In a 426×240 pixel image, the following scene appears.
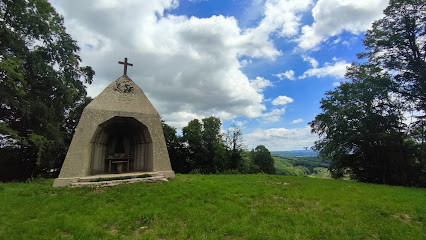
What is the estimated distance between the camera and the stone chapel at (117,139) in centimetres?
1094

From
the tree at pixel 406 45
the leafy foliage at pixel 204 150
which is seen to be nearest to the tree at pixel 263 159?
the leafy foliage at pixel 204 150

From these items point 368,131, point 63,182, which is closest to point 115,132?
point 63,182

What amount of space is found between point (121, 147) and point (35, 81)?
28.0ft

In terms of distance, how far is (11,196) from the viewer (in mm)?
7734

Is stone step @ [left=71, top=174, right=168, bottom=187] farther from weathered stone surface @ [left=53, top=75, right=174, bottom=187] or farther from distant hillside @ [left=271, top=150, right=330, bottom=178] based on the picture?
distant hillside @ [left=271, top=150, right=330, bottom=178]

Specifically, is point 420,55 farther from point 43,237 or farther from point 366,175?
point 43,237

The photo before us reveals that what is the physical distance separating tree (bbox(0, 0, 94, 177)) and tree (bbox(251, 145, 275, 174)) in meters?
32.8

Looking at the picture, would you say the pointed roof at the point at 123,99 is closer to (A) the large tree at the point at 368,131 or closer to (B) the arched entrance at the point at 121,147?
(B) the arched entrance at the point at 121,147

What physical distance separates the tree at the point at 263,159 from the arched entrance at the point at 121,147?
28905 mm

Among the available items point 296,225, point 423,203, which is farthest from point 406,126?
point 296,225

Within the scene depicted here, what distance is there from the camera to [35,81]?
15.2 meters

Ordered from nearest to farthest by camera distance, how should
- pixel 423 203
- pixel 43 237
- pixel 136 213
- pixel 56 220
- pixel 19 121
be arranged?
pixel 43 237 → pixel 56 220 → pixel 136 213 → pixel 423 203 → pixel 19 121

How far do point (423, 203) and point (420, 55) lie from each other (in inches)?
620

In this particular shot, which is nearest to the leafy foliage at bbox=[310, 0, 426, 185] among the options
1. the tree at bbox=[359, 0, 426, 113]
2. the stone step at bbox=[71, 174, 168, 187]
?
the tree at bbox=[359, 0, 426, 113]
